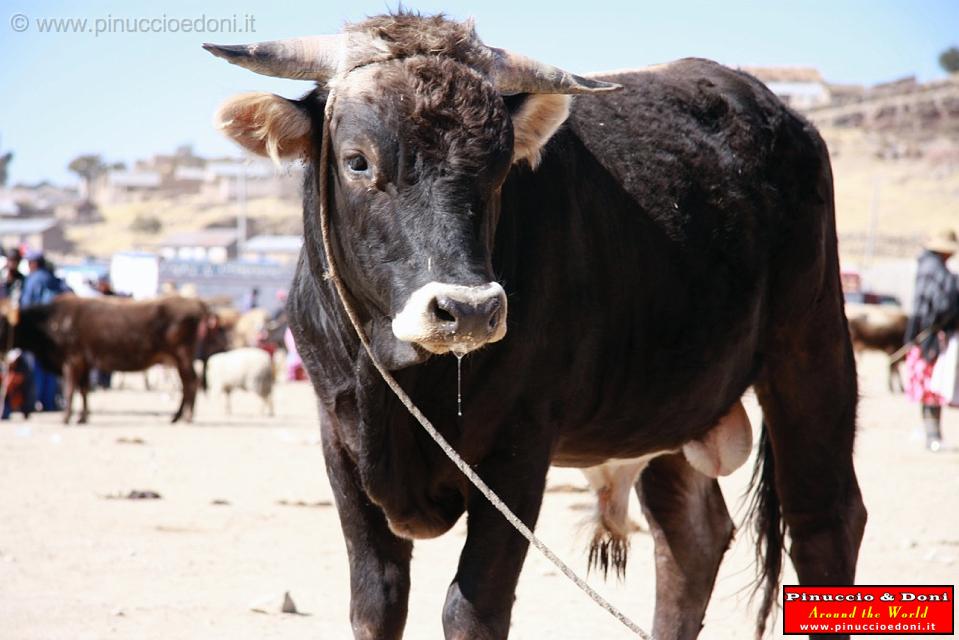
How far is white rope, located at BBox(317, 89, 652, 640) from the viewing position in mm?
3658

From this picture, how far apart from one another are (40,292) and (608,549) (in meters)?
14.3

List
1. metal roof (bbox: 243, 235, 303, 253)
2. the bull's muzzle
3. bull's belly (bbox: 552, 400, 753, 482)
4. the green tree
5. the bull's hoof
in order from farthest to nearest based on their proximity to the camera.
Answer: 1. the green tree
2. metal roof (bbox: 243, 235, 303, 253)
3. the bull's hoof
4. bull's belly (bbox: 552, 400, 753, 482)
5. the bull's muzzle

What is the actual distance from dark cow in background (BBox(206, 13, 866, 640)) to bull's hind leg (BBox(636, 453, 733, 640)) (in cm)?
2

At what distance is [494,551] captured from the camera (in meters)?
3.75

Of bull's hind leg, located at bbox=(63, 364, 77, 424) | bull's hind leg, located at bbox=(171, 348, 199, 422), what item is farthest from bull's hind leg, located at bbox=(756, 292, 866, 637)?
bull's hind leg, located at bbox=(171, 348, 199, 422)

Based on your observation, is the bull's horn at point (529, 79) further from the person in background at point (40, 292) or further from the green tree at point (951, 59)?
the green tree at point (951, 59)

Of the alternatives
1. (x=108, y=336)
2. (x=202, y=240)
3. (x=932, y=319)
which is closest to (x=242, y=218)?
(x=202, y=240)

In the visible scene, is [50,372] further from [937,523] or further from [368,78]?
[368,78]

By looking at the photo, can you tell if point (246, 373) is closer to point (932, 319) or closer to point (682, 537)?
point (932, 319)

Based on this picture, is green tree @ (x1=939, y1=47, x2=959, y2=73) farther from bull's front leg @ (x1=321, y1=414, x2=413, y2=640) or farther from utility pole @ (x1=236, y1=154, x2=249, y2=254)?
bull's front leg @ (x1=321, y1=414, x2=413, y2=640)

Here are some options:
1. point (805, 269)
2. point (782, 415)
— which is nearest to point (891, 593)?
point (782, 415)

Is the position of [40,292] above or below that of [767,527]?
below

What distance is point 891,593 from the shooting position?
5.11 m

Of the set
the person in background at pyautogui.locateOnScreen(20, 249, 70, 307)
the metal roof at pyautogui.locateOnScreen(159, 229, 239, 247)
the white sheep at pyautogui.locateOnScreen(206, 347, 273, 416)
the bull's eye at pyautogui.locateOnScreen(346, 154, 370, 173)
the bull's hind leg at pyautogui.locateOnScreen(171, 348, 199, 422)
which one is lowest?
the metal roof at pyautogui.locateOnScreen(159, 229, 239, 247)
